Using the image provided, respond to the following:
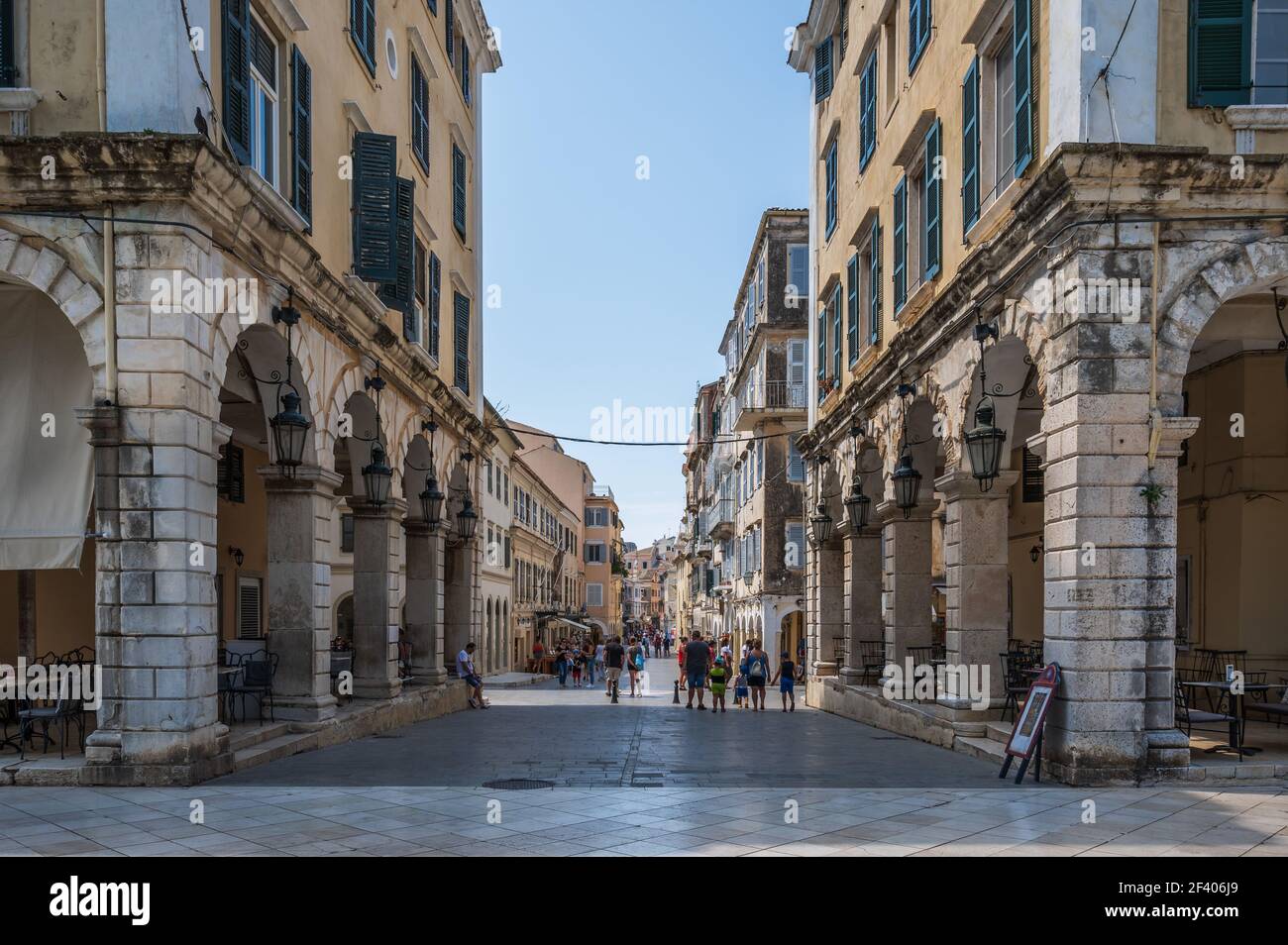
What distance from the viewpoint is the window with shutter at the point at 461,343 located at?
24359 millimetres

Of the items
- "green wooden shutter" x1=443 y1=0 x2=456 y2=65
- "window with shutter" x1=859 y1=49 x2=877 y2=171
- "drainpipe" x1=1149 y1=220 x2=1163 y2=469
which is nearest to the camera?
"drainpipe" x1=1149 y1=220 x2=1163 y2=469

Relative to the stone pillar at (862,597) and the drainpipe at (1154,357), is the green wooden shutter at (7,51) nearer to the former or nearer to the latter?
the drainpipe at (1154,357)

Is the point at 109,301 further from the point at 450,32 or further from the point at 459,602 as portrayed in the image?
the point at 450,32

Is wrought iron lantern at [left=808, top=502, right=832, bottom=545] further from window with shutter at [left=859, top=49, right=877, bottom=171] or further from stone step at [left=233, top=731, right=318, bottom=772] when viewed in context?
stone step at [left=233, top=731, right=318, bottom=772]

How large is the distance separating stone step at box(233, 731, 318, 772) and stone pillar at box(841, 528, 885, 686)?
1082cm

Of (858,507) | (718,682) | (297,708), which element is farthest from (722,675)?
(297,708)

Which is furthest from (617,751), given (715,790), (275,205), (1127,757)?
(275,205)

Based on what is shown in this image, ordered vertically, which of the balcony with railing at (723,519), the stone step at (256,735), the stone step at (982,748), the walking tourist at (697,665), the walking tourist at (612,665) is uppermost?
the balcony with railing at (723,519)

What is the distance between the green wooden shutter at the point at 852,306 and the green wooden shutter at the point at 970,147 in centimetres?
716

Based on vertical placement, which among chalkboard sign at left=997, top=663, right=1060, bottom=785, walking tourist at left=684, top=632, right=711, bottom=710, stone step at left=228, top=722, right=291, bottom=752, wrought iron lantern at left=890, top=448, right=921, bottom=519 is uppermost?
wrought iron lantern at left=890, top=448, right=921, bottom=519

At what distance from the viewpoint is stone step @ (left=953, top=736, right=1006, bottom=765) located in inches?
484

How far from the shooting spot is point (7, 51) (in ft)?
34.7

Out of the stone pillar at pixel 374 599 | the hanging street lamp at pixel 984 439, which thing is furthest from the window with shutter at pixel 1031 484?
the stone pillar at pixel 374 599

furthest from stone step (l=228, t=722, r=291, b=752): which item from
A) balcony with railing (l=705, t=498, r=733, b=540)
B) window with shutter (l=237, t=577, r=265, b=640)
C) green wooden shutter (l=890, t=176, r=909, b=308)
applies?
balcony with railing (l=705, t=498, r=733, b=540)
